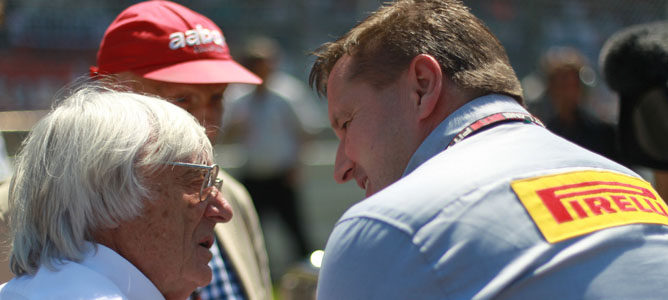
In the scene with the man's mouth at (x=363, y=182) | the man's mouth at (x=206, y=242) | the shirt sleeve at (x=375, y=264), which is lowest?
the man's mouth at (x=206, y=242)

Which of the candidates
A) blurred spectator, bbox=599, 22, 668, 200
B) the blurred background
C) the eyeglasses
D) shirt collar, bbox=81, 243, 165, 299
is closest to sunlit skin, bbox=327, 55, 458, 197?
the eyeglasses

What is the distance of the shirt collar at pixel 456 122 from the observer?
5.14ft

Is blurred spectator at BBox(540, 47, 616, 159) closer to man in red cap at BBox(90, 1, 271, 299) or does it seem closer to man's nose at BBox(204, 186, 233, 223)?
man in red cap at BBox(90, 1, 271, 299)

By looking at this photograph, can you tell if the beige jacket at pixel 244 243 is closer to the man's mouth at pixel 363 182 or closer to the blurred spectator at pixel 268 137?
the man's mouth at pixel 363 182

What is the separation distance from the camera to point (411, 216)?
1.31m

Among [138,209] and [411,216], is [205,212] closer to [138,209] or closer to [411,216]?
[138,209]

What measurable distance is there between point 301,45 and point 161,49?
500 centimetres

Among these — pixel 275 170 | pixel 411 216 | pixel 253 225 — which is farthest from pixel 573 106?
pixel 411 216

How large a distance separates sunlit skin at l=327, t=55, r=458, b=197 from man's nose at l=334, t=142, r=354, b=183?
0.9 inches

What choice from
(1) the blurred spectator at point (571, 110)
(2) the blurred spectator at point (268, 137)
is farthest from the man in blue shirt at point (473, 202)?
(2) the blurred spectator at point (268, 137)

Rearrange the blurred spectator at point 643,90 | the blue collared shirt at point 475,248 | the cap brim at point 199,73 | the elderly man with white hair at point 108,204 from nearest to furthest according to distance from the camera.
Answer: the blue collared shirt at point 475,248, the elderly man with white hair at point 108,204, the cap brim at point 199,73, the blurred spectator at point 643,90

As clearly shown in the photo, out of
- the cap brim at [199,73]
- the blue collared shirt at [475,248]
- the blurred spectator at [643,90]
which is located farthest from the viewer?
the blurred spectator at [643,90]

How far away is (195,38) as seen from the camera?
2490mm

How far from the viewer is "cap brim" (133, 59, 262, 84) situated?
2363 mm
